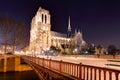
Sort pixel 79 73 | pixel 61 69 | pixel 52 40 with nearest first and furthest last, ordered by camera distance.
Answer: pixel 79 73 < pixel 61 69 < pixel 52 40

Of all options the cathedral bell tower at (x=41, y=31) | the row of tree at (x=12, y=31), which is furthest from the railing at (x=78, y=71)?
the cathedral bell tower at (x=41, y=31)

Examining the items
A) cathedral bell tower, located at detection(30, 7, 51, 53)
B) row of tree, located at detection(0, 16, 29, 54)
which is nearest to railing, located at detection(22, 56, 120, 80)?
row of tree, located at detection(0, 16, 29, 54)

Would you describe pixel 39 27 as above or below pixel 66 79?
above

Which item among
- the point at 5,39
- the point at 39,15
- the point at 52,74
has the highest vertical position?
the point at 39,15

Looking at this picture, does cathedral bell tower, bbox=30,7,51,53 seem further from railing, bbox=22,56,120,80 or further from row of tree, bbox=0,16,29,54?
railing, bbox=22,56,120,80

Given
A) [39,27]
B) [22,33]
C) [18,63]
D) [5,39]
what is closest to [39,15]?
[39,27]

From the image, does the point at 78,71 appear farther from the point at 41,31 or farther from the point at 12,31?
the point at 41,31

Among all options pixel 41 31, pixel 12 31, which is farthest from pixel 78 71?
pixel 41 31

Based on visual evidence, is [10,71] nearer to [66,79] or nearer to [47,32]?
[66,79]

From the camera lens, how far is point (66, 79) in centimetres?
859

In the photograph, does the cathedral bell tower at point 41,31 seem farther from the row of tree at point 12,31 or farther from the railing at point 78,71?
the railing at point 78,71

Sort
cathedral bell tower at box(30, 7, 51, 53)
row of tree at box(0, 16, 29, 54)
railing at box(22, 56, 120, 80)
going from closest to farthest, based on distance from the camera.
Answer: railing at box(22, 56, 120, 80)
row of tree at box(0, 16, 29, 54)
cathedral bell tower at box(30, 7, 51, 53)

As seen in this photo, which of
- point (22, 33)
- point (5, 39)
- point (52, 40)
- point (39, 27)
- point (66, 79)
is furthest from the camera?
point (52, 40)

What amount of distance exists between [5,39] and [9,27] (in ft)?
11.1
